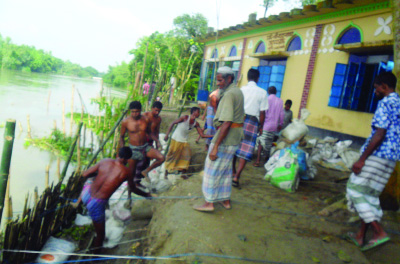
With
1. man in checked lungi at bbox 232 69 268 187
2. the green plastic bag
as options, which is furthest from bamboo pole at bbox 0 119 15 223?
the green plastic bag

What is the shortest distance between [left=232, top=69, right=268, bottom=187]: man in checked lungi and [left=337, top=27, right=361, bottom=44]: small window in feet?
15.2

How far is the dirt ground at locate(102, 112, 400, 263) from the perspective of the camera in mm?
2424

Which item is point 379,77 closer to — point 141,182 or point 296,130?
point 296,130

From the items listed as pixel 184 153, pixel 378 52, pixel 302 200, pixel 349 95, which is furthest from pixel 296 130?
pixel 378 52

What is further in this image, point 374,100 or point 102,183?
point 374,100

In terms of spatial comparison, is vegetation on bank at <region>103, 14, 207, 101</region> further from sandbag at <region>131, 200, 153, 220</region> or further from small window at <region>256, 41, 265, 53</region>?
sandbag at <region>131, 200, 153, 220</region>

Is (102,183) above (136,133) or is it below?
below

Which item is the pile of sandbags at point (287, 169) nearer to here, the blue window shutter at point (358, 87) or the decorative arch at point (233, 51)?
the blue window shutter at point (358, 87)

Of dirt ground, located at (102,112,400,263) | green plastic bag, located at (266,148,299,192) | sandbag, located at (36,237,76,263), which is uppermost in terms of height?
green plastic bag, located at (266,148,299,192)

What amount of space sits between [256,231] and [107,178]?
5.97 ft

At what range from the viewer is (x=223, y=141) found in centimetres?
286

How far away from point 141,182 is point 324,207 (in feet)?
10.2

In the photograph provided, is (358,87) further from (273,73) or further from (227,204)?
(227,204)

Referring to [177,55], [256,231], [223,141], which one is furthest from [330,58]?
[177,55]
